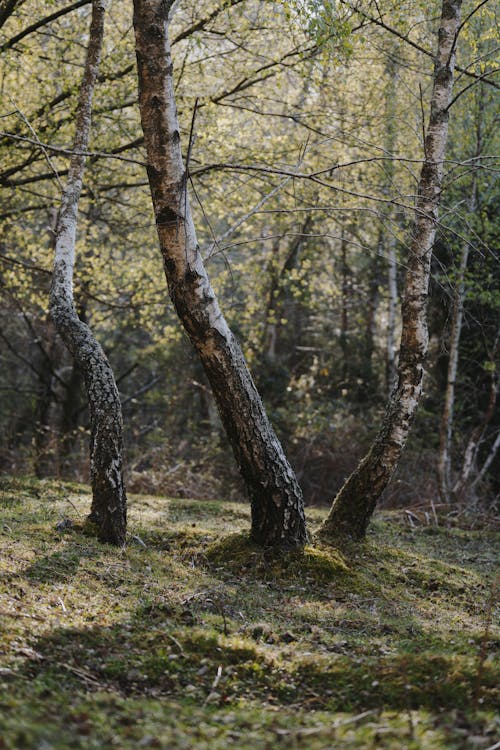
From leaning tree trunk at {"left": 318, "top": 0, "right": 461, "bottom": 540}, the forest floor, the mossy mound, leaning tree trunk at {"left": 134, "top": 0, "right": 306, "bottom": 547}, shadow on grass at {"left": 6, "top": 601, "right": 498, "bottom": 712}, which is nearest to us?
the forest floor

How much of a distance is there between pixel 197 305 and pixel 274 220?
20.6ft

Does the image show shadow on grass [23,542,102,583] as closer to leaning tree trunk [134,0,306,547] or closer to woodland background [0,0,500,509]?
leaning tree trunk [134,0,306,547]

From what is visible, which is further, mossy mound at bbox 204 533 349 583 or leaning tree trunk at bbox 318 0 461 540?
leaning tree trunk at bbox 318 0 461 540

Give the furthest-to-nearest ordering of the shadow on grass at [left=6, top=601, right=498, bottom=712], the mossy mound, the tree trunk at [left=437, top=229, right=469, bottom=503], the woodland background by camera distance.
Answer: the tree trunk at [left=437, top=229, right=469, bottom=503]
the woodland background
the mossy mound
the shadow on grass at [left=6, top=601, right=498, bottom=712]

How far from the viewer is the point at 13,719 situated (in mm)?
2482

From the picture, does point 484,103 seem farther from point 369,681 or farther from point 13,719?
point 13,719

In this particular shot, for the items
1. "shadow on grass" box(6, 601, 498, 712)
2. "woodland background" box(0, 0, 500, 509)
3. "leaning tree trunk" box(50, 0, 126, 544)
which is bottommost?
"shadow on grass" box(6, 601, 498, 712)

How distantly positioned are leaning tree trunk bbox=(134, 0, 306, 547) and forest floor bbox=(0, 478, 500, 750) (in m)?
0.48

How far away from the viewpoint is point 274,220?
11.3 m

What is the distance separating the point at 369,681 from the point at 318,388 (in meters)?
12.4

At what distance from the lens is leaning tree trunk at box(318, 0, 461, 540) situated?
6281 mm

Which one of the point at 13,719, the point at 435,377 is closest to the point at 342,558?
the point at 13,719

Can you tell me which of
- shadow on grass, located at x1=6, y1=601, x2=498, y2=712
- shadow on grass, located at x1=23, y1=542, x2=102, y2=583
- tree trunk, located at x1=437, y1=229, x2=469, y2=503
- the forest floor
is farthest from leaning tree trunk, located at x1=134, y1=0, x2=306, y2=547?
tree trunk, located at x1=437, y1=229, x2=469, y2=503

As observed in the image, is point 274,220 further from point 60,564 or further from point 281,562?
point 60,564
